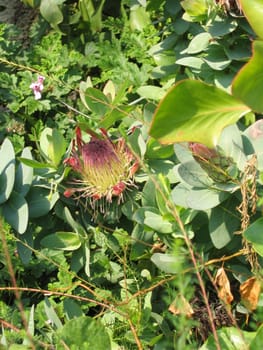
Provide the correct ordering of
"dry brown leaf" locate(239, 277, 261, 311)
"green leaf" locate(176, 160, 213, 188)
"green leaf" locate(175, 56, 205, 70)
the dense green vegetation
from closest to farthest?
the dense green vegetation, "dry brown leaf" locate(239, 277, 261, 311), "green leaf" locate(176, 160, 213, 188), "green leaf" locate(175, 56, 205, 70)

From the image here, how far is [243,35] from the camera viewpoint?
216cm

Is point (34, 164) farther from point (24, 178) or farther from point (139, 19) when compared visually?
point (139, 19)

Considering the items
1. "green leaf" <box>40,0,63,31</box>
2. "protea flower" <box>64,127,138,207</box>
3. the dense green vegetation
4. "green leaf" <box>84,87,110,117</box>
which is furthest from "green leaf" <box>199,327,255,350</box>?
"green leaf" <box>40,0,63,31</box>

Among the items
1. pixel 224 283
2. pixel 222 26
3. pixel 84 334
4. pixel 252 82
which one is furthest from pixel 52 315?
pixel 222 26

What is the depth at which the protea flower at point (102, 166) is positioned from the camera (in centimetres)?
198

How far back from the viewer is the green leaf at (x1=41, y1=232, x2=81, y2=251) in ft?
6.69

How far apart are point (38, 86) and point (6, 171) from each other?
2.15ft

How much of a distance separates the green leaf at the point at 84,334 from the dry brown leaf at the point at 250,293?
0.34 m

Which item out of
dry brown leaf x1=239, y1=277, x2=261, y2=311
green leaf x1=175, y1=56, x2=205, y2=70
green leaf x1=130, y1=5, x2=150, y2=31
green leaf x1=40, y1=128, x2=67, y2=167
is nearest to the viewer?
dry brown leaf x1=239, y1=277, x2=261, y2=311

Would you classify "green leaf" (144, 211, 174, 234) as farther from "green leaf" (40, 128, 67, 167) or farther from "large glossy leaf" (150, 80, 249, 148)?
"large glossy leaf" (150, 80, 249, 148)

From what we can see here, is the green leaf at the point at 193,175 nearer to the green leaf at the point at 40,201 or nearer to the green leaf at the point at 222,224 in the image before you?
the green leaf at the point at 222,224

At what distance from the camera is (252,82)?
134 centimetres

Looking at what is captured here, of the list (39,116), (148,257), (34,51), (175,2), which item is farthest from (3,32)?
(148,257)

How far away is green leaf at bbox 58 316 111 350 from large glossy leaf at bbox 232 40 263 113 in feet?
2.08
